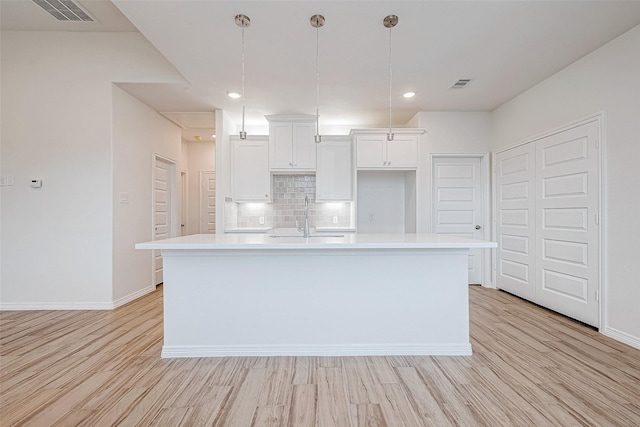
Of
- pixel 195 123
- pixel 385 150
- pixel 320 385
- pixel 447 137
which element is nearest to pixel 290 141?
pixel 385 150

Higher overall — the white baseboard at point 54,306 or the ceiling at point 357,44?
the ceiling at point 357,44

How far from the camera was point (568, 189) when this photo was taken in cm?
331

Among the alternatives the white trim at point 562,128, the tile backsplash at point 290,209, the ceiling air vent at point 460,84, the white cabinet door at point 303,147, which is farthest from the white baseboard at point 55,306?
the white trim at point 562,128

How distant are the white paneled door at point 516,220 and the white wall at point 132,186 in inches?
202

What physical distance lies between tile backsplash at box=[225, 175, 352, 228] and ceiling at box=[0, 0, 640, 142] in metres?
1.33

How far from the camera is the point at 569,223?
3287mm

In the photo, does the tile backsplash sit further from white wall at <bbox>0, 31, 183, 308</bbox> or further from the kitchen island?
the kitchen island

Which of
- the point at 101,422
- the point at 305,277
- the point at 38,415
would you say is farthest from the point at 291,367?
the point at 38,415

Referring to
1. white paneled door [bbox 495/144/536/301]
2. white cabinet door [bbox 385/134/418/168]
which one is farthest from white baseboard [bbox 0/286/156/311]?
white paneled door [bbox 495/144/536/301]

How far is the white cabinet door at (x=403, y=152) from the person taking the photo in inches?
181

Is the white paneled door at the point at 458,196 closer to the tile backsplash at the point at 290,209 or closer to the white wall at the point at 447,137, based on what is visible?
the white wall at the point at 447,137

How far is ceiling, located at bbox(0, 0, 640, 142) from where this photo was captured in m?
2.38

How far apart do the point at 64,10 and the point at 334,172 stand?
3571 mm

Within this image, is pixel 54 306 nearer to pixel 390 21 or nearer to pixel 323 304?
pixel 323 304
